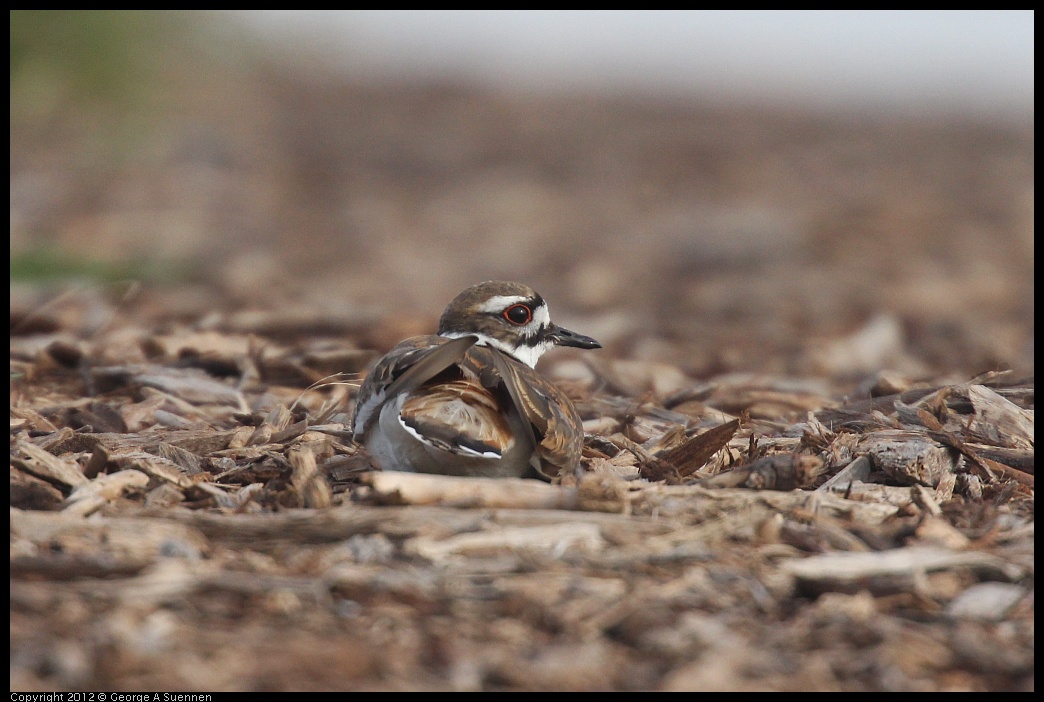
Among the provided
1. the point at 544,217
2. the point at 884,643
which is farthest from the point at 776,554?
the point at 544,217

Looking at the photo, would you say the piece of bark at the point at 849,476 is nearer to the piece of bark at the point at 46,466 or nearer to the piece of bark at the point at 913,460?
the piece of bark at the point at 913,460

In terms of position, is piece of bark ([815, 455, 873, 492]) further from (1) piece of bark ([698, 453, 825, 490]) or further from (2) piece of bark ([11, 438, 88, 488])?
(2) piece of bark ([11, 438, 88, 488])

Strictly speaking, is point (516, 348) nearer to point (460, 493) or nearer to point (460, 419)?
point (460, 419)

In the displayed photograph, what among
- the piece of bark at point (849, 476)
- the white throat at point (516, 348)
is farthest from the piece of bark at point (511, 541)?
the white throat at point (516, 348)

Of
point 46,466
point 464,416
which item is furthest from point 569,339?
point 46,466

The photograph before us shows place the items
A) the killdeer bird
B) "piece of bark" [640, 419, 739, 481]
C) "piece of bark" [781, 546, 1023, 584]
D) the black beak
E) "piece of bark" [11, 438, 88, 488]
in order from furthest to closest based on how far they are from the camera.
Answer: the black beak
"piece of bark" [640, 419, 739, 481]
the killdeer bird
"piece of bark" [11, 438, 88, 488]
"piece of bark" [781, 546, 1023, 584]

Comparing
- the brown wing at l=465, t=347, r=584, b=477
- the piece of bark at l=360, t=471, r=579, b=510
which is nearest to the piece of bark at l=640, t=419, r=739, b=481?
the brown wing at l=465, t=347, r=584, b=477

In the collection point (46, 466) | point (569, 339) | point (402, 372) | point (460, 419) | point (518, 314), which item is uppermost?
point (518, 314)

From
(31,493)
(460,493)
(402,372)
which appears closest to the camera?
(460,493)
